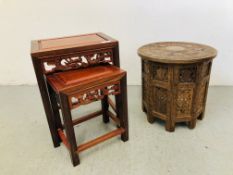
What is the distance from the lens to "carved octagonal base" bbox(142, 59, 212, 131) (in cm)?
150

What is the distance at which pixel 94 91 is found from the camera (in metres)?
1.32

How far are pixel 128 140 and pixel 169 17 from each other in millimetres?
1568

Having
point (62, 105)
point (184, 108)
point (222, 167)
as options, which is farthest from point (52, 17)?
point (222, 167)

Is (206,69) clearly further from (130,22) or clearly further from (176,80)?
(130,22)

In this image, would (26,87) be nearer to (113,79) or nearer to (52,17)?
(52,17)

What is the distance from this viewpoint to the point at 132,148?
62.4 inches

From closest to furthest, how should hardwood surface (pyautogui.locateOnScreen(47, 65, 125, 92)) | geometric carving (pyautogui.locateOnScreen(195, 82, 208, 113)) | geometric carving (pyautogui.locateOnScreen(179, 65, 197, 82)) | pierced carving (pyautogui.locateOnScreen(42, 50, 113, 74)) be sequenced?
hardwood surface (pyautogui.locateOnScreen(47, 65, 125, 92))
pierced carving (pyautogui.locateOnScreen(42, 50, 113, 74))
geometric carving (pyautogui.locateOnScreen(179, 65, 197, 82))
geometric carving (pyautogui.locateOnScreen(195, 82, 208, 113))

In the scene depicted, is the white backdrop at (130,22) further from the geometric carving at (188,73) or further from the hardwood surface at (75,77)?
the geometric carving at (188,73)

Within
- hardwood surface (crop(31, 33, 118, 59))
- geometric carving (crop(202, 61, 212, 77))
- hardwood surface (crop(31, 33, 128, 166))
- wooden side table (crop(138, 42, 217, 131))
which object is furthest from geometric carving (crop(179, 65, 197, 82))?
hardwood surface (crop(31, 33, 118, 59))

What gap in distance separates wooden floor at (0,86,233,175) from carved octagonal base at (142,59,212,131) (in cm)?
15

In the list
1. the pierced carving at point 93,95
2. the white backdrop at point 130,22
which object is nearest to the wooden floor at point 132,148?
the pierced carving at point 93,95

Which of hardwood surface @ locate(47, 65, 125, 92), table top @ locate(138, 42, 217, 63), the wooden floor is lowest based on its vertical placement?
the wooden floor

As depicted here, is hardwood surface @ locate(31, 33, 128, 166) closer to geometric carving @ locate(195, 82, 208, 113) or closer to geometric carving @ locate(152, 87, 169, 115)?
geometric carving @ locate(152, 87, 169, 115)

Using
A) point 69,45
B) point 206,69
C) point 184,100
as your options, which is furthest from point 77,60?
point 206,69
